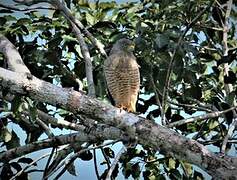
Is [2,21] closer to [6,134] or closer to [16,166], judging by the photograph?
[6,134]

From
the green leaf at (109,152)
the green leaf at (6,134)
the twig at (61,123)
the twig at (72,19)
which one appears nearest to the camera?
the twig at (61,123)

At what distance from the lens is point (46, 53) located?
3004mm

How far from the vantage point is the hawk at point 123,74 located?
10.7ft

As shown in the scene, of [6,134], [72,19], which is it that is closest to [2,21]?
[72,19]

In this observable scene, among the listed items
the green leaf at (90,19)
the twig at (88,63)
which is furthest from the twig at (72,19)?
the green leaf at (90,19)

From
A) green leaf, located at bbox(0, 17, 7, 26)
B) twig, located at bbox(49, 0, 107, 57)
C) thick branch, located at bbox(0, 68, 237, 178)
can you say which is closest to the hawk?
twig, located at bbox(49, 0, 107, 57)

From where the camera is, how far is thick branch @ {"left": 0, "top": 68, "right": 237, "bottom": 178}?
6.40 ft

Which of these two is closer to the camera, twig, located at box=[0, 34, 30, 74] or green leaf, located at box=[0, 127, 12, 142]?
twig, located at box=[0, 34, 30, 74]

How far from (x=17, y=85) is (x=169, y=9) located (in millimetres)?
943

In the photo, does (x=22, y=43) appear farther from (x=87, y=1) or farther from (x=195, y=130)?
(x=195, y=130)

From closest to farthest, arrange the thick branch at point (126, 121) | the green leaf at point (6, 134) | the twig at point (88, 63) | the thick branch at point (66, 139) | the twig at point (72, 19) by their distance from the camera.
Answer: the thick branch at point (126, 121) → the thick branch at point (66, 139) → the twig at point (88, 63) → the twig at point (72, 19) → the green leaf at point (6, 134)

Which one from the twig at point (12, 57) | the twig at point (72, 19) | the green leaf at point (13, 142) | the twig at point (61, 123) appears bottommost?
the green leaf at point (13, 142)

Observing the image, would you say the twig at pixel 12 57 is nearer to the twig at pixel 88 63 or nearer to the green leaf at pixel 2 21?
the green leaf at pixel 2 21

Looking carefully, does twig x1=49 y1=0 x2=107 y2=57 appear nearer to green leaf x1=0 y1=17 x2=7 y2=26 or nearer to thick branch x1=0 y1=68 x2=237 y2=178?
green leaf x1=0 y1=17 x2=7 y2=26
